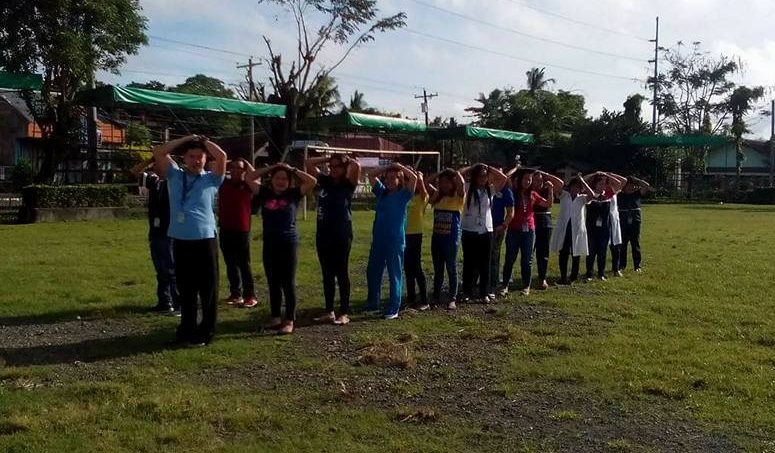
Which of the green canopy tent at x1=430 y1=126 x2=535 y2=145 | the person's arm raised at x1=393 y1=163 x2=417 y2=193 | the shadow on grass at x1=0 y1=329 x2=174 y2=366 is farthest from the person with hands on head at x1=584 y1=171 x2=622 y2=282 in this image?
the green canopy tent at x1=430 y1=126 x2=535 y2=145

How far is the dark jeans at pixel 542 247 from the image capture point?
1124cm

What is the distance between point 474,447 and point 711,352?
349 cm

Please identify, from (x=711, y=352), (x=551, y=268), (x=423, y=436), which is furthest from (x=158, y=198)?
(x=551, y=268)

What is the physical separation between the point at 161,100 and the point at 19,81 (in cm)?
370

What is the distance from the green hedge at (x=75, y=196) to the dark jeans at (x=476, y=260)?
15607 mm

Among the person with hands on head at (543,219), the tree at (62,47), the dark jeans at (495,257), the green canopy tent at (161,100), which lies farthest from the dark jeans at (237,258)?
the tree at (62,47)

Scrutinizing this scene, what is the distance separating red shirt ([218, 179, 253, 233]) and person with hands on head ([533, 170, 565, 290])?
4034 mm

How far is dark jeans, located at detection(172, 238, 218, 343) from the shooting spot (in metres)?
7.29

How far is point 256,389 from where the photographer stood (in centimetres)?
608

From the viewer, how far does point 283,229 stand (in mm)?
7930

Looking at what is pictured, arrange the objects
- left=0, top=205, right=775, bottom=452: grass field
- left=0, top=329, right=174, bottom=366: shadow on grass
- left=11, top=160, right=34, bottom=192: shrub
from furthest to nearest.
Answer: left=11, top=160, right=34, bottom=192: shrub
left=0, top=329, right=174, bottom=366: shadow on grass
left=0, top=205, right=775, bottom=452: grass field

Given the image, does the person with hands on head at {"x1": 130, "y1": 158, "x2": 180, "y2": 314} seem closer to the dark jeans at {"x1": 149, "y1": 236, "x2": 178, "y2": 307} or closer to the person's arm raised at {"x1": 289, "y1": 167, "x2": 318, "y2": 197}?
the dark jeans at {"x1": 149, "y1": 236, "x2": 178, "y2": 307}

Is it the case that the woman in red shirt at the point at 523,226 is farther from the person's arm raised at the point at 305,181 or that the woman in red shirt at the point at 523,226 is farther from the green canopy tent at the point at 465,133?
the green canopy tent at the point at 465,133

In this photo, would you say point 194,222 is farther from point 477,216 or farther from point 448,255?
point 477,216
